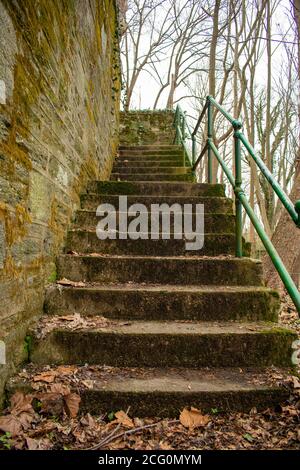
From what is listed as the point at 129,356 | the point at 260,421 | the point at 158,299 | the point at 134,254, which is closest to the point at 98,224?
the point at 134,254

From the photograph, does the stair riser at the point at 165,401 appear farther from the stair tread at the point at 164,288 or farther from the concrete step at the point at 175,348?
the stair tread at the point at 164,288

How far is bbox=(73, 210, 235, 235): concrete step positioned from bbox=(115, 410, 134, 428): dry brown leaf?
1617 millimetres

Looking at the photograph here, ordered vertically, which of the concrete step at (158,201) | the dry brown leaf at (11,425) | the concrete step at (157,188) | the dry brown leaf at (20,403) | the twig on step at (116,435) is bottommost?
the twig on step at (116,435)

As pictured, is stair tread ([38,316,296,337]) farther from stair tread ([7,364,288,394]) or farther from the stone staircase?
stair tread ([7,364,288,394])

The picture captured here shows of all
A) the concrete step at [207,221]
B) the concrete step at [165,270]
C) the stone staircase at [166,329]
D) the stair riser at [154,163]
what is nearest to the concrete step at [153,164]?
the stair riser at [154,163]

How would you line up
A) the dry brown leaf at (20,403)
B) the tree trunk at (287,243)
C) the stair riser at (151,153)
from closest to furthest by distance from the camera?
the dry brown leaf at (20,403) → the tree trunk at (287,243) → the stair riser at (151,153)

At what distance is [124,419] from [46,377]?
17.2 inches

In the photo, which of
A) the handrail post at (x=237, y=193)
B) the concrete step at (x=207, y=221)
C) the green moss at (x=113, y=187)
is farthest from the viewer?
the green moss at (x=113, y=187)

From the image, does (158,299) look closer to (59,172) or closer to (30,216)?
(30,216)

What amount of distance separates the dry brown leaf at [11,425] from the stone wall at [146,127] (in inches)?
259

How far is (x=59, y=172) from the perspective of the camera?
2.27m

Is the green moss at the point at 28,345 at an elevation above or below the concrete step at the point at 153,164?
below

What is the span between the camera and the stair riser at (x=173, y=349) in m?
1.75

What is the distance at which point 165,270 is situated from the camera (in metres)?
2.29
